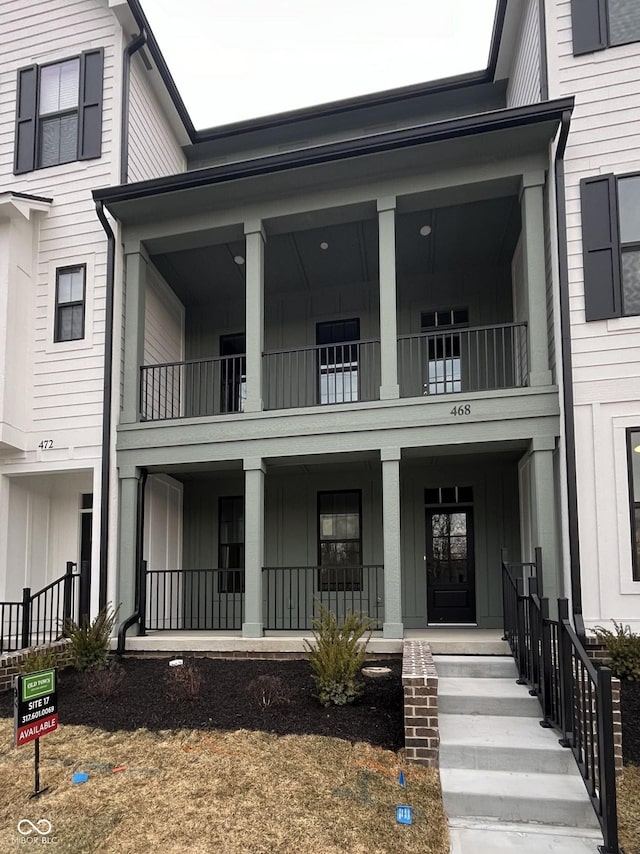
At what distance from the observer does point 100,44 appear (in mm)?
10164

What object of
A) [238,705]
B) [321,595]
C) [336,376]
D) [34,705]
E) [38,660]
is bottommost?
[238,705]

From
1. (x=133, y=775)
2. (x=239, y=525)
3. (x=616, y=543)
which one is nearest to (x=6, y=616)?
(x=239, y=525)

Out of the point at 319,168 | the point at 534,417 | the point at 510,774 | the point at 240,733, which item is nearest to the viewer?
the point at 510,774

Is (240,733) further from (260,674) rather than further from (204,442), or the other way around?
(204,442)

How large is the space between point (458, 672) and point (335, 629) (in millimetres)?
1408

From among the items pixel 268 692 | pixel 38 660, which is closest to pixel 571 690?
pixel 268 692

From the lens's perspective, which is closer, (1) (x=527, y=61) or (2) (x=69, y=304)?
(1) (x=527, y=61)

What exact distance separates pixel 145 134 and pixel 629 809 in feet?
35.9

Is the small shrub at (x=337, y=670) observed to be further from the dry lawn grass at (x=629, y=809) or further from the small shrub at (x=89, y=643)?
the small shrub at (x=89, y=643)

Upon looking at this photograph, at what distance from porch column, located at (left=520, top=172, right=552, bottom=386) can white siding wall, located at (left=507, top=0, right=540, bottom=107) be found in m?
1.63

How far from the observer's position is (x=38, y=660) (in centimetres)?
709

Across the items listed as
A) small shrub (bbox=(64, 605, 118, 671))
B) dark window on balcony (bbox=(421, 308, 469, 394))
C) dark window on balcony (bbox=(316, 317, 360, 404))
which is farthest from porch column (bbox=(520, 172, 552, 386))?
small shrub (bbox=(64, 605, 118, 671))

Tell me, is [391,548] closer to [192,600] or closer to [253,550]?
[253,550]

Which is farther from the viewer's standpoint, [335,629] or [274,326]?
[274,326]
